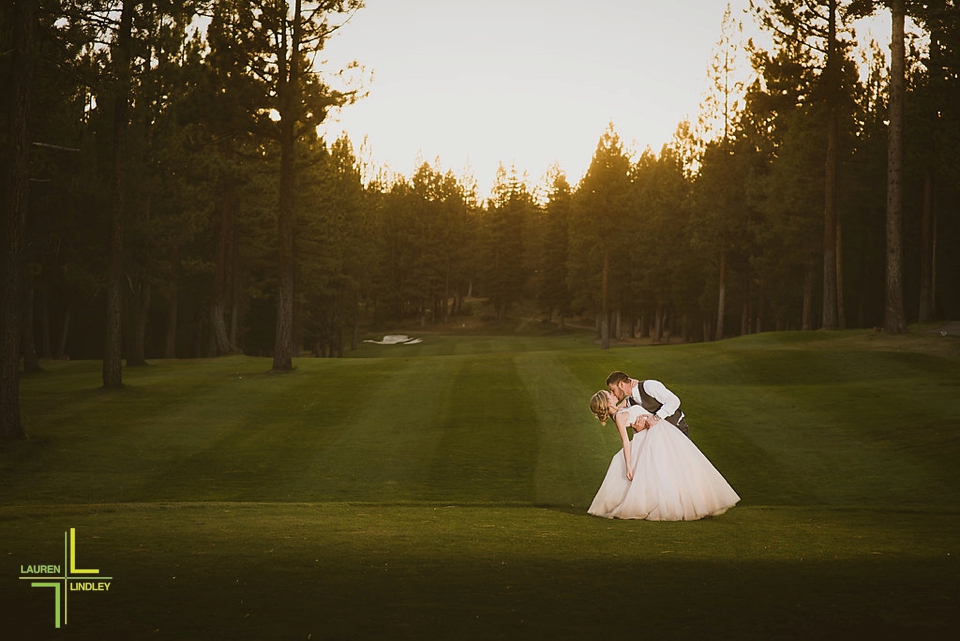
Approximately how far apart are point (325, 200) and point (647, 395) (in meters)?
57.5

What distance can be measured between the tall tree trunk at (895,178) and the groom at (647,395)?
27.2 m

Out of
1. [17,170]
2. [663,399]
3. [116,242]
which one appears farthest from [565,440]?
[116,242]

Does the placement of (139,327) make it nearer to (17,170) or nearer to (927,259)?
(17,170)

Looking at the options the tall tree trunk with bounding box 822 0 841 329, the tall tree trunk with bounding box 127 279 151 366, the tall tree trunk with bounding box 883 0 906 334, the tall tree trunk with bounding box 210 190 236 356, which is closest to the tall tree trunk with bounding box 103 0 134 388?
the tall tree trunk with bounding box 127 279 151 366

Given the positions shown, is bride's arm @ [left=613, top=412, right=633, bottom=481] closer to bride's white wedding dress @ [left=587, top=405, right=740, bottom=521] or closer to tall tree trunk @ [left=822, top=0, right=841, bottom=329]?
bride's white wedding dress @ [left=587, top=405, right=740, bottom=521]

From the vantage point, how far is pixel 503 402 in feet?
90.7

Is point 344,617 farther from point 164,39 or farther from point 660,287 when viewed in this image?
point 660,287

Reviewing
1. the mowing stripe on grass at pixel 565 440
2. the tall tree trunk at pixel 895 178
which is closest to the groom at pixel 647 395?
the mowing stripe on grass at pixel 565 440

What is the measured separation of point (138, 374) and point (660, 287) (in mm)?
56245

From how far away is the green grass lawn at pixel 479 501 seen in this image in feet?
23.7

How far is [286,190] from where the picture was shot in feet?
119

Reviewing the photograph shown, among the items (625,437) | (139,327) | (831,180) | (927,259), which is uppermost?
(831,180)

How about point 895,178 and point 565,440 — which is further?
point 895,178

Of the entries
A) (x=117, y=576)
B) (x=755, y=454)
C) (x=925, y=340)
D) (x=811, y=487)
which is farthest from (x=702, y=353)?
(x=117, y=576)
